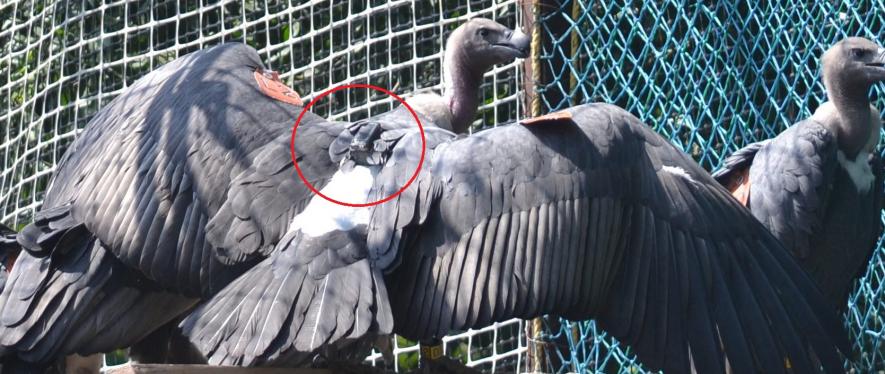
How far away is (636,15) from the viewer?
24.1ft

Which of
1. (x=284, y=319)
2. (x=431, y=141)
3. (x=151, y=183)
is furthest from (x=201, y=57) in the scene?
(x=284, y=319)

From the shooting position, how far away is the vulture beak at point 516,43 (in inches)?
255

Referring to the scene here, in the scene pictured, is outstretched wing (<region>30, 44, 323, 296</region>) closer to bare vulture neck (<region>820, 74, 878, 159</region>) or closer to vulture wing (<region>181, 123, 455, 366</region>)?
vulture wing (<region>181, 123, 455, 366</region>)

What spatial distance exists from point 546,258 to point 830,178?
1872mm

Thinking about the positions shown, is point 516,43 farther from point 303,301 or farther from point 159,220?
point 303,301

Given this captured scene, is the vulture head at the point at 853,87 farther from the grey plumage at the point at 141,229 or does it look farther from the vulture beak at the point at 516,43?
the grey plumage at the point at 141,229

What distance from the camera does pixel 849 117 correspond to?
653 cm

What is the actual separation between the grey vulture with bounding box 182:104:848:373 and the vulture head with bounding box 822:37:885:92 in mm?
1561

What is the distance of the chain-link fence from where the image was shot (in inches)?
277

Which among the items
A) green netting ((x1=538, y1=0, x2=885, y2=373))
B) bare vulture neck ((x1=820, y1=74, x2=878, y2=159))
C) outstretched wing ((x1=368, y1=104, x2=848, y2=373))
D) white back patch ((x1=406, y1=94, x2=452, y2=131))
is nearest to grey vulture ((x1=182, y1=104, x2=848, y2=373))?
outstretched wing ((x1=368, y1=104, x2=848, y2=373))

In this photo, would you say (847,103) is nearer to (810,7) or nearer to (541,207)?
(810,7)

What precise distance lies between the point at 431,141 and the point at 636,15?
7.66 feet

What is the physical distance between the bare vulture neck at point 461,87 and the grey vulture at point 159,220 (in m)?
0.83

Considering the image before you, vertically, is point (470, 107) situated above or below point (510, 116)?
above
